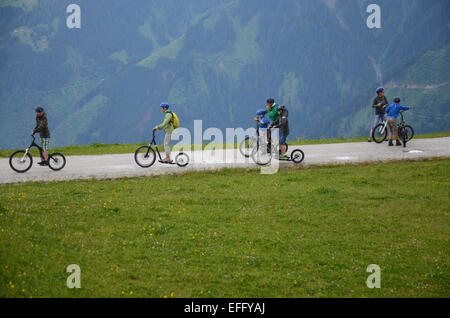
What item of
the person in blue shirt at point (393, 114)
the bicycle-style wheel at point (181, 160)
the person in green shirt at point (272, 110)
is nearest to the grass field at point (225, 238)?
the bicycle-style wheel at point (181, 160)

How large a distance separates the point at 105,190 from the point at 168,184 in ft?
6.94

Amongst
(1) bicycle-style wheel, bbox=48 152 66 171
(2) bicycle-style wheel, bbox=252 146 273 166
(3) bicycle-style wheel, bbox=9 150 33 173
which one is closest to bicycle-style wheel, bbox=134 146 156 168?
(1) bicycle-style wheel, bbox=48 152 66 171

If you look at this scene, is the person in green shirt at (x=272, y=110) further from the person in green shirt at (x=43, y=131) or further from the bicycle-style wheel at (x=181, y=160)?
the person in green shirt at (x=43, y=131)

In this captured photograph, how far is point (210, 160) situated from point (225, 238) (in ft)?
34.6

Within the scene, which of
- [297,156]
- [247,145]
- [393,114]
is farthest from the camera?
[393,114]

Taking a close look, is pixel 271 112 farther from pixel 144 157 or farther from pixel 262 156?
pixel 144 157

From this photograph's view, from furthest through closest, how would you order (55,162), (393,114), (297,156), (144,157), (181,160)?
(393,114) < (297,156) < (181,160) < (144,157) < (55,162)

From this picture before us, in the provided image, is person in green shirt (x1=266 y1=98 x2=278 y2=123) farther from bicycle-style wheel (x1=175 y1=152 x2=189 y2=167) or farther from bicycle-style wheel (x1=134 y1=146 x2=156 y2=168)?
bicycle-style wheel (x1=134 y1=146 x2=156 y2=168)

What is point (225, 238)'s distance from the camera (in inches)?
400

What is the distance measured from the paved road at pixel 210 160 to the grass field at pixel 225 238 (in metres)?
1.68

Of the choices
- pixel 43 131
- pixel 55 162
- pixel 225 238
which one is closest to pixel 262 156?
pixel 55 162

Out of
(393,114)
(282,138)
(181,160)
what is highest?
(393,114)

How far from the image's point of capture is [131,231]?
34.0 ft
